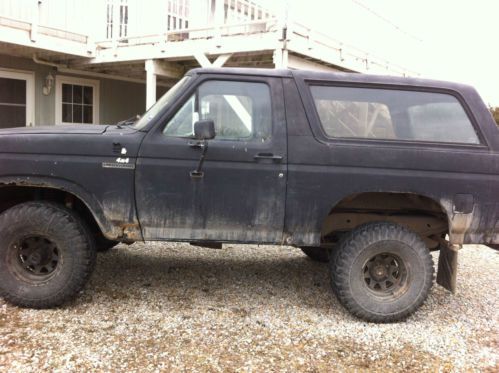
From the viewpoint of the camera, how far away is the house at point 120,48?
8547 millimetres

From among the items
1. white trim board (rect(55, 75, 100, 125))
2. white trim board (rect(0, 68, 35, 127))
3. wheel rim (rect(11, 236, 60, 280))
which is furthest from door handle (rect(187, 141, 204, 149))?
white trim board (rect(55, 75, 100, 125))

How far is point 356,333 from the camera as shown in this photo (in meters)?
3.65

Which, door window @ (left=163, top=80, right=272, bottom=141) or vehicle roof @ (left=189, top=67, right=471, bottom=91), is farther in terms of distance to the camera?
vehicle roof @ (left=189, top=67, right=471, bottom=91)

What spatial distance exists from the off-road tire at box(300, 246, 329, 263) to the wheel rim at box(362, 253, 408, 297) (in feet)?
4.22

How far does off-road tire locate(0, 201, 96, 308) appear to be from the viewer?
3672mm

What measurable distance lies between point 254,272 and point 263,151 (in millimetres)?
1821

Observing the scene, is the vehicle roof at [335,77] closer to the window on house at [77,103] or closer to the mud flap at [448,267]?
the mud flap at [448,267]

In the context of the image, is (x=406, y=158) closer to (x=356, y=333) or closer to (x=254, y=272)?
(x=356, y=333)

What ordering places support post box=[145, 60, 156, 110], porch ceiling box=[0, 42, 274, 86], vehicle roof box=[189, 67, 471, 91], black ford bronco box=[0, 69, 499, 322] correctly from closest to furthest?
1. black ford bronco box=[0, 69, 499, 322]
2. vehicle roof box=[189, 67, 471, 91]
3. porch ceiling box=[0, 42, 274, 86]
4. support post box=[145, 60, 156, 110]

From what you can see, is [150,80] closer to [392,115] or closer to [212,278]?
[212,278]

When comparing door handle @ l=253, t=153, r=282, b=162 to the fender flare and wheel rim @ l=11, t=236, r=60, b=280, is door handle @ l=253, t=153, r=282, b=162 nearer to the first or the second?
the fender flare

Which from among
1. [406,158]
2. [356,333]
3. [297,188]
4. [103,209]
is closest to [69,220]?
[103,209]

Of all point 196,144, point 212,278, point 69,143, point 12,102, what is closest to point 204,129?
point 196,144

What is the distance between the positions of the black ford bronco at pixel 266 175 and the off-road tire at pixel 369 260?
11 millimetres
